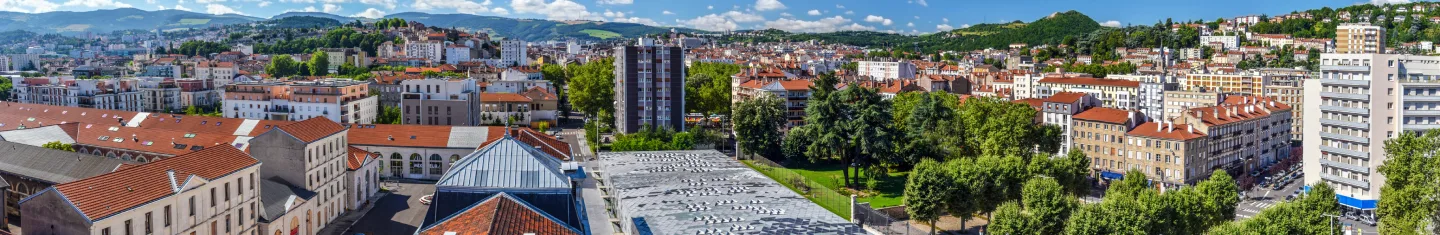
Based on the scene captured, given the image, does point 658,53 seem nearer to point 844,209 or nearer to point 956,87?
point 844,209

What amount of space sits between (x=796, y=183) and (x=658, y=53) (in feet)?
70.6

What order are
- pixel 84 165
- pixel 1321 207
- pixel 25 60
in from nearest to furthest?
pixel 1321 207, pixel 84 165, pixel 25 60

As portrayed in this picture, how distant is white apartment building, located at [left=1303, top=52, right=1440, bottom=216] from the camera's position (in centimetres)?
4422

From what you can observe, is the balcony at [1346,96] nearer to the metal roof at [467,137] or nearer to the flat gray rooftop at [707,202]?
the flat gray rooftop at [707,202]

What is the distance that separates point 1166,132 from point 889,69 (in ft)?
267

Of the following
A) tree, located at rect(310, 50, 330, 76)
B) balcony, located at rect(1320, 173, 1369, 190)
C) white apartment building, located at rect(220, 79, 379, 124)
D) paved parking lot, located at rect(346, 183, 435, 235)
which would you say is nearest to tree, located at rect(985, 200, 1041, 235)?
paved parking lot, located at rect(346, 183, 435, 235)

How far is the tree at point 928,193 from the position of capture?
34.7 meters

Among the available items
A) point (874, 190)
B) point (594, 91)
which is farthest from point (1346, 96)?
point (594, 91)

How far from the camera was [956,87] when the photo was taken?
97750mm

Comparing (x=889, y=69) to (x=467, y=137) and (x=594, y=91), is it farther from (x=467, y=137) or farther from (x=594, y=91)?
(x=467, y=137)

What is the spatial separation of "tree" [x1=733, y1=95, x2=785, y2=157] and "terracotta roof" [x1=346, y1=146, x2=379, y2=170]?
1986 cm

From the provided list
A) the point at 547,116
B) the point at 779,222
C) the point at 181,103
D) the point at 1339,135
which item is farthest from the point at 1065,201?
the point at 181,103

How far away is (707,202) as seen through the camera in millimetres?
27844

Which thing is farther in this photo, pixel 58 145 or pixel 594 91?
pixel 594 91
